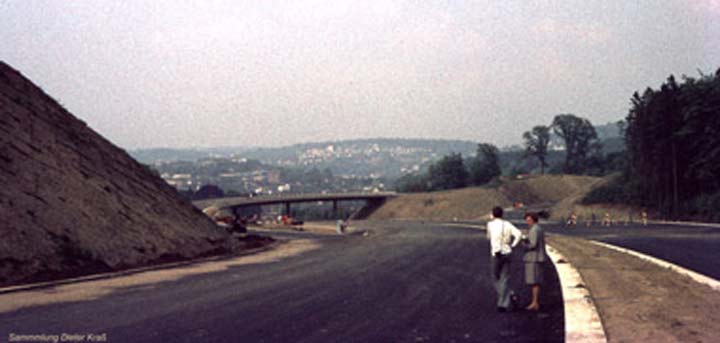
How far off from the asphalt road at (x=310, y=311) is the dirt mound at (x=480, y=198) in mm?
115189

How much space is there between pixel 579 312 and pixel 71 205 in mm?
16373

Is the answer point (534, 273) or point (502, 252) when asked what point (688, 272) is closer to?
point (534, 273)

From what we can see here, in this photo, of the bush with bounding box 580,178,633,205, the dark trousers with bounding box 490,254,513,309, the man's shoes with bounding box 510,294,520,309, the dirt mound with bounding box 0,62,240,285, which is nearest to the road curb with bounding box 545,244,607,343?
the man's shoes with bounding box 510,294,520,309

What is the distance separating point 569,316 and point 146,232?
55.3 ft

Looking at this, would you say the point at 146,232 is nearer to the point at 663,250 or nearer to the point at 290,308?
the point at 290,308

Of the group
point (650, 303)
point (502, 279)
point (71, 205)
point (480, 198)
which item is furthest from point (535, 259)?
point (480, 198)

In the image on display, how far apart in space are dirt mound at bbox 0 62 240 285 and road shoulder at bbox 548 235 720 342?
14047 millimetres

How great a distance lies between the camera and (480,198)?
5615 inches

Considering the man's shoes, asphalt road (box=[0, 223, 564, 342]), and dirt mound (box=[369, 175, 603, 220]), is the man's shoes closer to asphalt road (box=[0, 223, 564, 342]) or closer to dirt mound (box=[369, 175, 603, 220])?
asphalt road (box=[0, 223, 564, 342])

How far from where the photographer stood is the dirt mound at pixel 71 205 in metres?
19.2

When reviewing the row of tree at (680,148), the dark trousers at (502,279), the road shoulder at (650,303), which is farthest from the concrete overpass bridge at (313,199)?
the dark trousers at (502,279)

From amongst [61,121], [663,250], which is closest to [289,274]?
[61,121]

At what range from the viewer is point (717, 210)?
62.1 metres

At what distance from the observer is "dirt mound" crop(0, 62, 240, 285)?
1922 cm
